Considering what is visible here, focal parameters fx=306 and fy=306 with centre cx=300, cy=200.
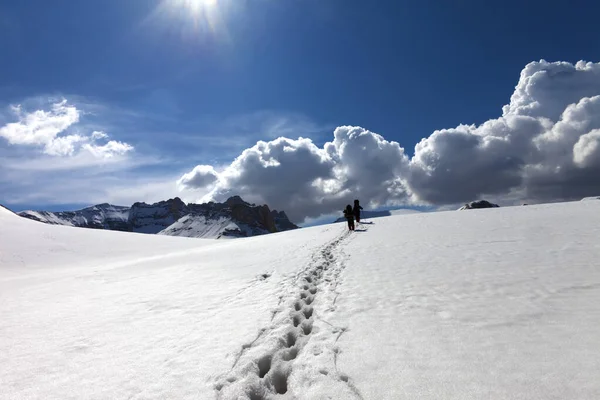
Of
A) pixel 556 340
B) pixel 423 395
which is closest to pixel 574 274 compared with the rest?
pixel 556 340

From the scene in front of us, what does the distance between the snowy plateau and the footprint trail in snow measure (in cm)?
3

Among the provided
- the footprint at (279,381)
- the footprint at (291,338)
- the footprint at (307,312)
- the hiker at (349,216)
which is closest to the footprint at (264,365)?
the footprint at (279,381)

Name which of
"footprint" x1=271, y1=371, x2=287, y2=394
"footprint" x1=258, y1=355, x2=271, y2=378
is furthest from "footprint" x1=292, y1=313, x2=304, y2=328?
"footprint" x1=271, y1=371, x2=287, y2=394

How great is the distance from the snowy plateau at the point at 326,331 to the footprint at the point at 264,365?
0.19ft

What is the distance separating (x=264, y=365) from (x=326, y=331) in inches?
62.9

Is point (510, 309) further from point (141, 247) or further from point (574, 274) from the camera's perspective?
point (141, 247)

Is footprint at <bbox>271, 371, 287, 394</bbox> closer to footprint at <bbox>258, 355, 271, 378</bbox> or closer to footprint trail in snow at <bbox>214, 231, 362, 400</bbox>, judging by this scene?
footprint trail in snow at <bbox>214, 231, 362, 400</bbox>

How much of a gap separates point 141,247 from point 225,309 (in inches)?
1040

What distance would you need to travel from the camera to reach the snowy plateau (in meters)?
4.41

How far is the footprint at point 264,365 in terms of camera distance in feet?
16.6

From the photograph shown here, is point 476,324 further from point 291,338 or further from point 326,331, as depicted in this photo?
point 291,338

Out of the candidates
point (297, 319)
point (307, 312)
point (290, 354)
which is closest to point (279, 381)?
point (290, 354)

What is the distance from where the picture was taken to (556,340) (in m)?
5.22

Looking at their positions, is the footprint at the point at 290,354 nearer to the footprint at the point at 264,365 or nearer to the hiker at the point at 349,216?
the footprint at the point at 264,365
